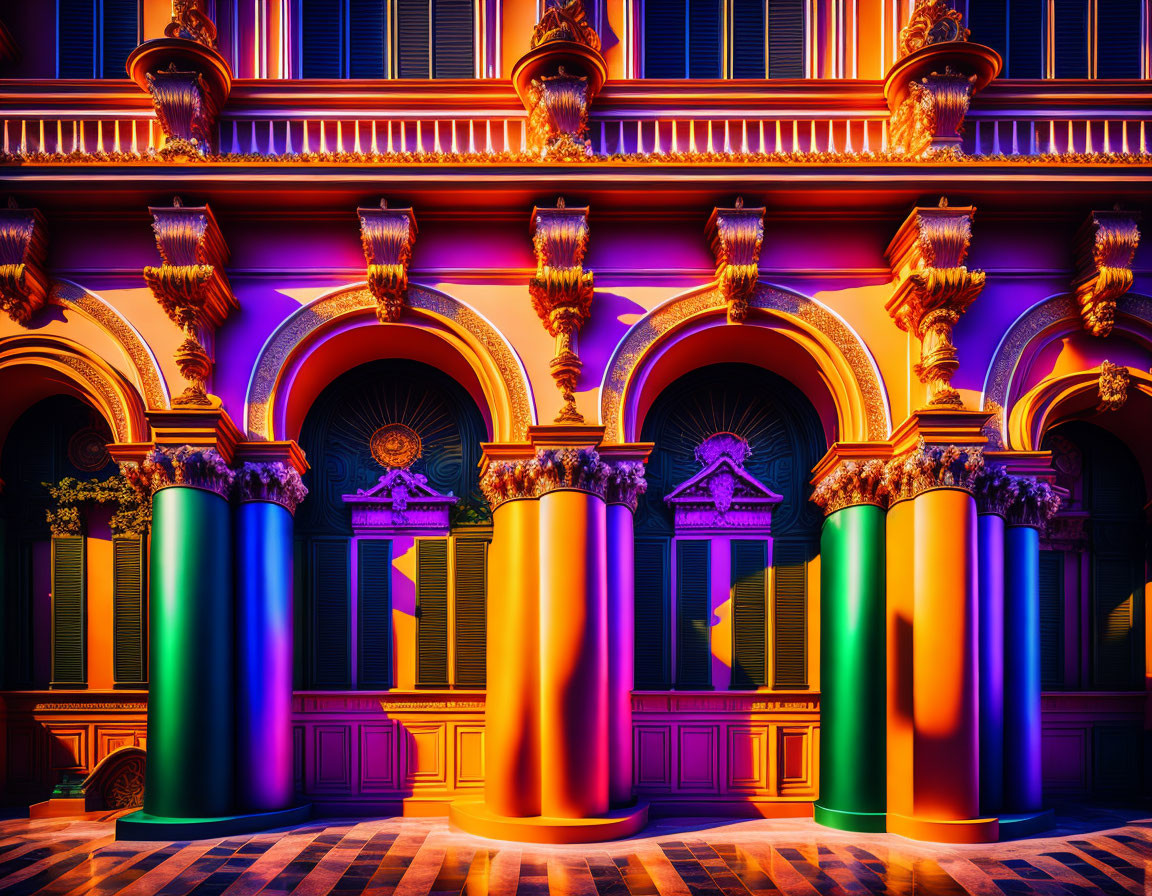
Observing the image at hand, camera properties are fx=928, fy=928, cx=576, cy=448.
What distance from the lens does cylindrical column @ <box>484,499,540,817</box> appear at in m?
9.70

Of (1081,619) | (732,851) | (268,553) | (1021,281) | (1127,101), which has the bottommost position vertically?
(732,851)

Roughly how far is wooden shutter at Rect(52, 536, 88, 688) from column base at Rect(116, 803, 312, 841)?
2.41m

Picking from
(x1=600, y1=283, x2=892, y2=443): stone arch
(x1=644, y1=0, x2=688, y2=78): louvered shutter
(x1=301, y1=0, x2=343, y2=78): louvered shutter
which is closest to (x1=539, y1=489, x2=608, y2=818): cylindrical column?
(x1=600, y1=283, x2=892, y2=443): stone arch

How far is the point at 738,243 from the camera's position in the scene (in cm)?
1010

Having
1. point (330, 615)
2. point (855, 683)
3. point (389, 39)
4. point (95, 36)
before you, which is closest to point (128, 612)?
point (330, 615)

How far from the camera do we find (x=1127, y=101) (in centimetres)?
1071

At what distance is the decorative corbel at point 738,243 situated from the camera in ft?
33.1

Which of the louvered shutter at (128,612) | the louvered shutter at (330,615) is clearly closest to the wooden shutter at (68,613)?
the louvered shutter at (128,612)

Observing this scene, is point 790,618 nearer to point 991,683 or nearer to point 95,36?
point 991,683

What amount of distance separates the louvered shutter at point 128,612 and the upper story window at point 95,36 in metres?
5.81

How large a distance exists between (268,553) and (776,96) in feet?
25.3

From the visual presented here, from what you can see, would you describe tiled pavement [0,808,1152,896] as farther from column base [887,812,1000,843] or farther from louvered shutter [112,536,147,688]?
louvered shutter [112,536,147,688]

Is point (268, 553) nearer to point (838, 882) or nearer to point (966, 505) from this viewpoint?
point (838, 882)

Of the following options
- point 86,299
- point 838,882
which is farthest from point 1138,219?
point 86,299
